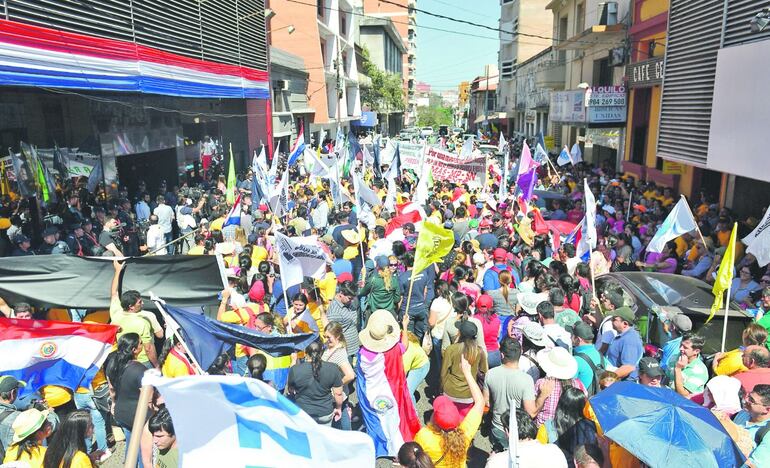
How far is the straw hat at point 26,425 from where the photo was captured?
156 inches

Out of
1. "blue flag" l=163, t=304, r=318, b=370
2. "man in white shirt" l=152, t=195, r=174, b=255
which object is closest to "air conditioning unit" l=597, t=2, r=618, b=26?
"man in white shirt" l=152, t=195, r=174, b=255

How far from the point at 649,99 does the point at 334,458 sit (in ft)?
67.1

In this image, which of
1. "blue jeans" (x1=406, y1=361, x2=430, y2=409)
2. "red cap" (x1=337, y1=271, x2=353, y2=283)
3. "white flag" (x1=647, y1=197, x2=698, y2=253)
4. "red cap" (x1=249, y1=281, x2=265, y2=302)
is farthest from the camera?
"white flag" (x1=647, y1=197, x2=698, y2=253)

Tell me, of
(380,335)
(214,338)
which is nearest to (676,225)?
(380,335)

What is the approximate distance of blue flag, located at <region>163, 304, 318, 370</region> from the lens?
4648mm

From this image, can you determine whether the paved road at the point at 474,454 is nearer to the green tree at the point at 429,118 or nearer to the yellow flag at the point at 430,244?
the yellow flag at the point at 430,244

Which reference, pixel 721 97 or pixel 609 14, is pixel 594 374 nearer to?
pixel 721 97

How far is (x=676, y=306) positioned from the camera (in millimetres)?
6746

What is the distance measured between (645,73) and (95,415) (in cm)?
1847

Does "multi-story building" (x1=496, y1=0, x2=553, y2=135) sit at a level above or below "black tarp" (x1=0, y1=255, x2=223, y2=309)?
above

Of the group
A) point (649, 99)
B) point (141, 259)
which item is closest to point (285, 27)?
point (649, 99)

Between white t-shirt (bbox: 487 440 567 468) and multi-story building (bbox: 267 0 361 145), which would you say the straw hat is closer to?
white t-shirt (bbox: 487 440 567 468)

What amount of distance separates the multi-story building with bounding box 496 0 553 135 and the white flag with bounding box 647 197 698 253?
3578 centimetres

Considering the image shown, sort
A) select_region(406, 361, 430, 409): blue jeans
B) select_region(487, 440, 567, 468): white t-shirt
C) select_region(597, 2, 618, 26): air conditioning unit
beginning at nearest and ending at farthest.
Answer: select_region(487, 440, 567, 468): white t-shirt
select_region(406, 361, 430, 409): blue jeans
select_region(597, 2, 618, 26): air conditioning unit
